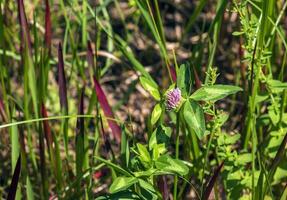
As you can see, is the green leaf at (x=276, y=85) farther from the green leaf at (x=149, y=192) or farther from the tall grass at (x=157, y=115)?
the green leaf at (x=149, y=192)

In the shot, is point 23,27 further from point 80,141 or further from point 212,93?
point 212,93

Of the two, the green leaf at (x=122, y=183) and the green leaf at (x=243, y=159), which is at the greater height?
the green leaf at (x=122, y=183)

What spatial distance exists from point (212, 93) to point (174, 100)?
72 millimetres

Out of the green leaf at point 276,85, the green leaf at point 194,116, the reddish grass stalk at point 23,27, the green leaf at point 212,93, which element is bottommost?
the green leaf at point 276,85

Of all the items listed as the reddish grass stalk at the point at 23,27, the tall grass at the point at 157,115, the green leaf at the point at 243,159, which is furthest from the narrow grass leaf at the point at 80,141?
the green leaf at the point at 243,159

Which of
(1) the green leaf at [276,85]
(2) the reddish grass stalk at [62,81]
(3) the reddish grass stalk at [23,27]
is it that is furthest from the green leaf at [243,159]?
(3) the reddish grass stalk at [23,27]

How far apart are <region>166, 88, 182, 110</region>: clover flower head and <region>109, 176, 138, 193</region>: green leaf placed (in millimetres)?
128

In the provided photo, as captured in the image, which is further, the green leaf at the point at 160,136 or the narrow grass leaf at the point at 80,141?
the narrow grass leaf at the point at 80,141

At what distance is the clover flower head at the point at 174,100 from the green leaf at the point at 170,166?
87mm

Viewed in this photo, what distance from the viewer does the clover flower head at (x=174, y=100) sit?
1058 mm

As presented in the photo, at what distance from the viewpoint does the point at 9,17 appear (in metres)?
1.80

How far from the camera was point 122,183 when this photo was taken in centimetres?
104

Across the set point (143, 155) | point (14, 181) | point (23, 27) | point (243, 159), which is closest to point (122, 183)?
point (143, 155)

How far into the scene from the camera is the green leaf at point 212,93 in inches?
42.4
